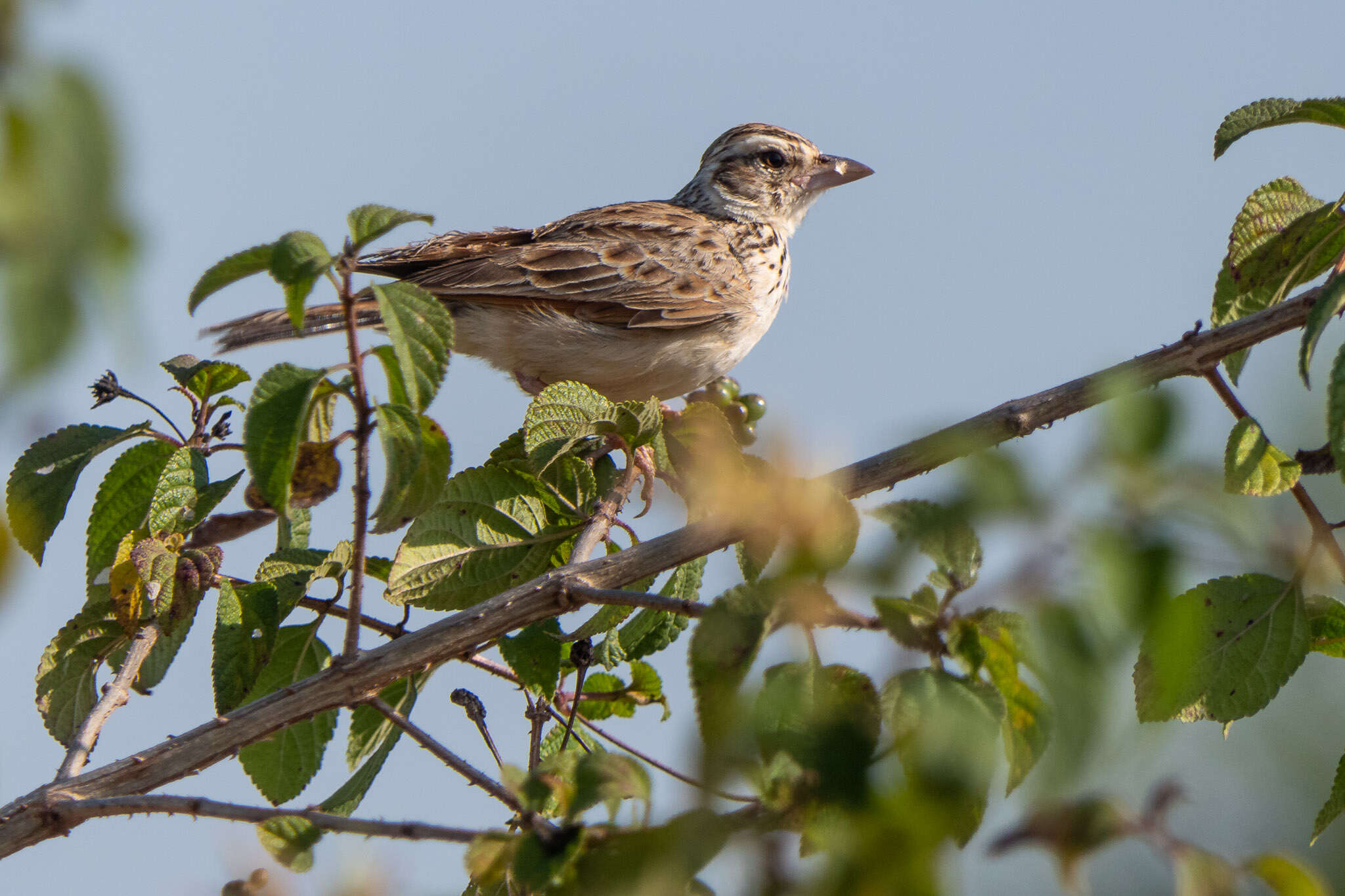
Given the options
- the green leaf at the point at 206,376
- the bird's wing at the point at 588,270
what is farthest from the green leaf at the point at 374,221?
the bird's wing at the point at 588,270

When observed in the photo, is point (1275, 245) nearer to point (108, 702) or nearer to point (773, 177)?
point (108, 702)

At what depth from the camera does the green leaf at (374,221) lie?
6.77 ft

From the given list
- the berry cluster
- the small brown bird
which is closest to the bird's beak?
the small brown bird

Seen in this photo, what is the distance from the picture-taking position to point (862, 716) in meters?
1.73

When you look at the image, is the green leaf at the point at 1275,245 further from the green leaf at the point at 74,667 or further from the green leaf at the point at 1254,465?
the green leaf at the point at 74,667

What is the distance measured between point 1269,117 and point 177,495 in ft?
9.82

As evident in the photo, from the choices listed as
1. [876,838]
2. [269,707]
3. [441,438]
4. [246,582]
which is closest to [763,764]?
[876,838]

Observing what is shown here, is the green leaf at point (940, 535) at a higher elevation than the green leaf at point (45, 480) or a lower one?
lower

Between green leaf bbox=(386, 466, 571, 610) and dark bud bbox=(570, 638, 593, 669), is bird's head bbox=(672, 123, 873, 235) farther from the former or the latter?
dark bud bbox=(570, 638, 593, 669)

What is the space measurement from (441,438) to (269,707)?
760 mm

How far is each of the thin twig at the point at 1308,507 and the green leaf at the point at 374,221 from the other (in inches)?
74.1

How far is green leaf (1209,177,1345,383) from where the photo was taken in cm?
323

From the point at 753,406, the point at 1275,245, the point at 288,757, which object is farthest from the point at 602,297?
the point at 1275,245

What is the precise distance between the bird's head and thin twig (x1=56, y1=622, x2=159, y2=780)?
576cm
